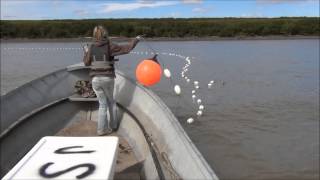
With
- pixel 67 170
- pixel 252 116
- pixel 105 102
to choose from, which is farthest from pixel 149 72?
pixel 252 116

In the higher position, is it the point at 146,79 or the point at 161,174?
the point at 146,79

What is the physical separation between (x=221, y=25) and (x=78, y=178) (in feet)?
223

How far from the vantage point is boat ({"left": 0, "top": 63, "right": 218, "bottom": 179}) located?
5059 mm

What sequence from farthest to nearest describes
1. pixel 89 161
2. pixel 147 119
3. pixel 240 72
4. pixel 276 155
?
pixel 240 72, pixel 276 155, pixel 147 119, pixel 89 161

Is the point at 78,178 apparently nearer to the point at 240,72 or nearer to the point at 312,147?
the point at 312,147

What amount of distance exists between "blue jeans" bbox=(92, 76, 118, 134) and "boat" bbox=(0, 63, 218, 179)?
242 mm

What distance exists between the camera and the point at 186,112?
1417 centimetres

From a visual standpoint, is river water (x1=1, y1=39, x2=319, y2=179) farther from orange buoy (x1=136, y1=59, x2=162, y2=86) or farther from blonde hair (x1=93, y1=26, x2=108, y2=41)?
blonde hair (x1=93, y1=26, x2=108, y2=41)

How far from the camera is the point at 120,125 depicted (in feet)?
24.6

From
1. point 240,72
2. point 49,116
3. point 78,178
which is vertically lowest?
point 240,72

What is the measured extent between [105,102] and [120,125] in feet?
3.02

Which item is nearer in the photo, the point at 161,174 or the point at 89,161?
the point at 89,161

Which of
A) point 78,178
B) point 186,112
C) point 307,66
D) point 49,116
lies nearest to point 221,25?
point 307,66

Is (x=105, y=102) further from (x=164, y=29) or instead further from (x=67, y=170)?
(x=164, y=29)
